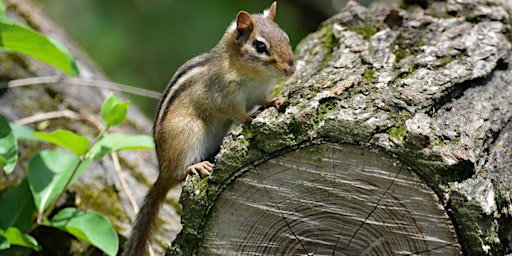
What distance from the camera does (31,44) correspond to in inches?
128

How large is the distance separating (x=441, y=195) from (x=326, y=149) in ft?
1.29

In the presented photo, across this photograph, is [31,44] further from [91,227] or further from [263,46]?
[263,46]

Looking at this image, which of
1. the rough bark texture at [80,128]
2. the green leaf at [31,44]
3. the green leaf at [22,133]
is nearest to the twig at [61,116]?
the rough bark texture at [80,128]

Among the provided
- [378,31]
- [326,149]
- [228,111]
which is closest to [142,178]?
[228,111]

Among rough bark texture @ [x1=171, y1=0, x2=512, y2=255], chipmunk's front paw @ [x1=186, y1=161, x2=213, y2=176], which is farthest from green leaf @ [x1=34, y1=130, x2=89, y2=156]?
rough bark texture @ [x1=171, y1=0, x2=512, y2=255]

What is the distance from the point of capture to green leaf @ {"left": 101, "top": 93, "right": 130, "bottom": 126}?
319cm

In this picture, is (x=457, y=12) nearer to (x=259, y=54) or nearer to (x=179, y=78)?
→ (x=259, y=54)

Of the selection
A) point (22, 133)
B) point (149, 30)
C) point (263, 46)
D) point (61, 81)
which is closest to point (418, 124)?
point (263, 46)

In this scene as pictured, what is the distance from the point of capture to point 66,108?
4.05 m

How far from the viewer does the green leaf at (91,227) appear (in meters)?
3.03

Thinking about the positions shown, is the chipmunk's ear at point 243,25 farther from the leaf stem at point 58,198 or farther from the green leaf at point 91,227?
the green leaf at point 91,227

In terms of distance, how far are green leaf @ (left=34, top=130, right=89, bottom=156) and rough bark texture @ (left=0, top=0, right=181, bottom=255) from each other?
424mm

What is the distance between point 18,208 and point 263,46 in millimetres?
1355

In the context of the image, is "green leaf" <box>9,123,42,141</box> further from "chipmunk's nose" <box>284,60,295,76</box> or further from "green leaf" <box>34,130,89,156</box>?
"chipmunk's nose" <box>284,60,295,76</box>
